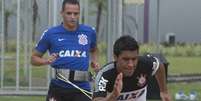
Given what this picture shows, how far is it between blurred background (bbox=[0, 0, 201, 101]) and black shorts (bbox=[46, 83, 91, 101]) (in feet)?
16.6

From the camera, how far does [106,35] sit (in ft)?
44.4

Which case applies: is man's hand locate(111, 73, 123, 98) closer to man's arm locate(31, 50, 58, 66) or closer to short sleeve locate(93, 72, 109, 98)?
short sleeve locate(93, 72, 109, 98)

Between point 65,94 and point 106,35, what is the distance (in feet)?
22.0

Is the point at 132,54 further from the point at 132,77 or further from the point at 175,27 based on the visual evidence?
the point at 175,27

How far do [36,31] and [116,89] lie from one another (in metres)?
12.3

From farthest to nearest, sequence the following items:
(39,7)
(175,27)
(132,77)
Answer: (175,27)
(39,7)
(132,77)

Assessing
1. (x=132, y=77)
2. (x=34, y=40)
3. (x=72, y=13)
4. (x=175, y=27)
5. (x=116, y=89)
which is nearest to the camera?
(x=116, y=89)

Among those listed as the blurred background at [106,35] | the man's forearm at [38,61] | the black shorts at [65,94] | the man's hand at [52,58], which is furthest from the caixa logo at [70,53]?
the blurred background at [106,35]

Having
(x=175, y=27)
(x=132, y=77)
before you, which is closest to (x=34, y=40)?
(x=132, y=77)

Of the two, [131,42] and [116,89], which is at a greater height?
[131,42]

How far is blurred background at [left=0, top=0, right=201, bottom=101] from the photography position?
Result: 13078 millimetres

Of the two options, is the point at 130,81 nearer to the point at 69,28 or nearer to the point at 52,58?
the point at 52,58

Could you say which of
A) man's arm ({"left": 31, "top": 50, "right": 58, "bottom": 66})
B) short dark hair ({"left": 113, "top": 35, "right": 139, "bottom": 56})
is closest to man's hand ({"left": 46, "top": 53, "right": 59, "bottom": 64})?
man's arm ({"left": 31, "top": 50, "right": 58, "bottom": 66})

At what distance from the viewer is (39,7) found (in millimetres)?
15344
